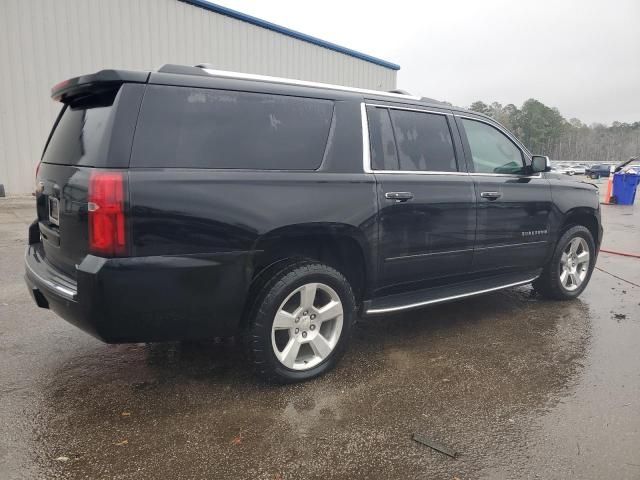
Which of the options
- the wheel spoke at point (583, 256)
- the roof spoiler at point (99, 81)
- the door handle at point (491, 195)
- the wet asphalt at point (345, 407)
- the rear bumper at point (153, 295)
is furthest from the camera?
the wheel spoke at point (583, 256)

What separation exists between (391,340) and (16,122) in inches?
466

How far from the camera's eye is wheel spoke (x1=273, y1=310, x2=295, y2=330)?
10.2 feet

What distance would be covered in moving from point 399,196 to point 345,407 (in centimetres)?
149

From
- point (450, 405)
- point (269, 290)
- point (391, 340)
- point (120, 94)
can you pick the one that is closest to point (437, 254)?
point (391, 340)

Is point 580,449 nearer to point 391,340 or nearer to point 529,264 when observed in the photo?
point 391,340

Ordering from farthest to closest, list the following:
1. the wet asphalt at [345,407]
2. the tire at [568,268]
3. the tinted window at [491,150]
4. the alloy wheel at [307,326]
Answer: the tire at [568,268]
the tinted window at [491,150]
the alloy wheel at [307,326]
the wet asphalt at [345,407]

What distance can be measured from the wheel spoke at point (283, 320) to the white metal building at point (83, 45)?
11.8m

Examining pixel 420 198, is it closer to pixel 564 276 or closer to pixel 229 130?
pixel 229 130

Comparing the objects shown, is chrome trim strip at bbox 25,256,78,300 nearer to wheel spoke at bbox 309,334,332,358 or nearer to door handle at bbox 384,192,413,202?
wheel spoke at bbox 309,334,332,358

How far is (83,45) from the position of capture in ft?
41.1

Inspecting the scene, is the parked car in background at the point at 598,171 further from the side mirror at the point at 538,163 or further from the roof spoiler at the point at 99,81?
the roof spoiler at the point at 99,81

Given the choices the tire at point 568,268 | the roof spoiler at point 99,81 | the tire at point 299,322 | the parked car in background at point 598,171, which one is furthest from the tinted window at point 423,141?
the parked car in background at point 598,171

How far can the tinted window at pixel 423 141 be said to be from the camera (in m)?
3.80

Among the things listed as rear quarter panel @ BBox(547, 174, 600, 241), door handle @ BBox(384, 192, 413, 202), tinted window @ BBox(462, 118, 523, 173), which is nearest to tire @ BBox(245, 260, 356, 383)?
door handle @ BBox(384, 192, 413, 202)
